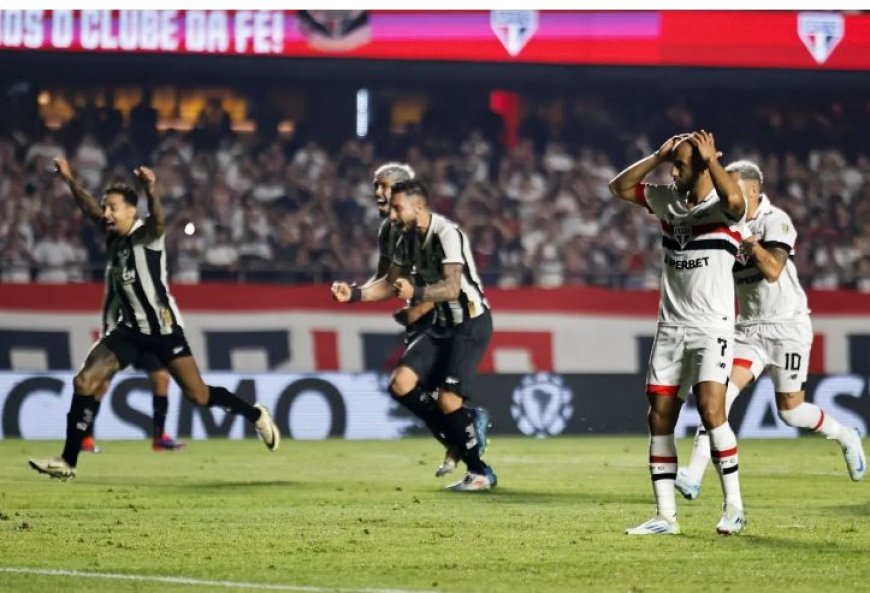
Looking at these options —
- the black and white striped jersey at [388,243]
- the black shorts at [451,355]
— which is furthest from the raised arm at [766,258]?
the black and white striped jersey at [388,243]

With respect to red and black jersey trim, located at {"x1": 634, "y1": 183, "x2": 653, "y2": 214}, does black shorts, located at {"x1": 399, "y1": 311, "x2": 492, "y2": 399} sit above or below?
below

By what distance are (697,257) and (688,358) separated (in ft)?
1.73

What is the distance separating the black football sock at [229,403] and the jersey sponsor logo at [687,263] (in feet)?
17.3

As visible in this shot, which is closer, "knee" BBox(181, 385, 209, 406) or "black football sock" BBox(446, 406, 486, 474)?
"black football sock" BBox(446, 406, 486, 474)

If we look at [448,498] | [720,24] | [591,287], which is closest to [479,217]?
[591,287]

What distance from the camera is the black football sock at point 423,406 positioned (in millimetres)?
11984

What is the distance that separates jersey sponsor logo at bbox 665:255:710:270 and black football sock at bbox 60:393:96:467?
517 centimetres

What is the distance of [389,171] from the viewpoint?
12.6 m

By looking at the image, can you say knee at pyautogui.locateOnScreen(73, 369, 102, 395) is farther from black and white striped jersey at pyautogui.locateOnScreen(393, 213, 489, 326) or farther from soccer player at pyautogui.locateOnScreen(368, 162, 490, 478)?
black and white striped jersey at pyautogui.locateOnScreen(393, 213, 489, 326)

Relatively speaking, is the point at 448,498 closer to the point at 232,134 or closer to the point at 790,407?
the point at 790,407

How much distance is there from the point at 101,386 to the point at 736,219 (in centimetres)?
568

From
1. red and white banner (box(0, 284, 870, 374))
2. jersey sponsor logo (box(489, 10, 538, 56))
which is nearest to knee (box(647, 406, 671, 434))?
red and white banner (box(0, 284, 870, 374))

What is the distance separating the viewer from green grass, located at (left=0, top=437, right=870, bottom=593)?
283 inches

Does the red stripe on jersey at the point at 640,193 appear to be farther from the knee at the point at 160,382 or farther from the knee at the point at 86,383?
the knee at the point at 160,382
